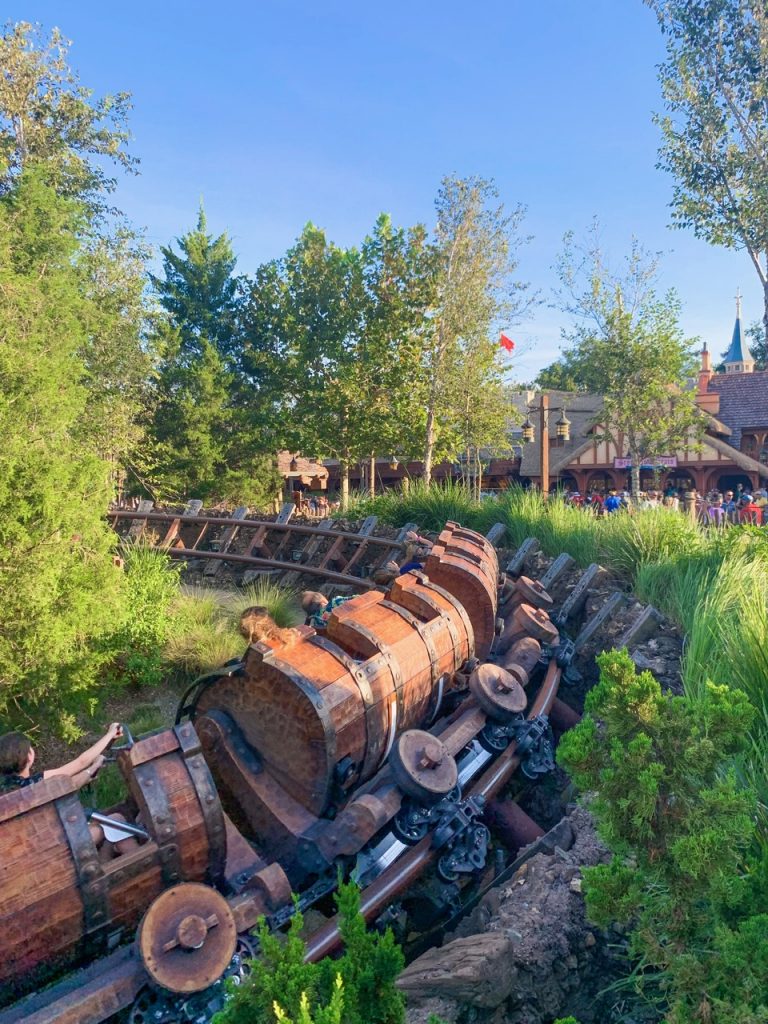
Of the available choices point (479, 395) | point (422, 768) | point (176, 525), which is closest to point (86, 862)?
point (422, 768)

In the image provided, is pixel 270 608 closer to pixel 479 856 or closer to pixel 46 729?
pixel 46 729

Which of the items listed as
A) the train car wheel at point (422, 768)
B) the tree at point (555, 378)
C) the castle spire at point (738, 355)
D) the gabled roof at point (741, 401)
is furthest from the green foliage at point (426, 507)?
the castle spire at point (738, 355)

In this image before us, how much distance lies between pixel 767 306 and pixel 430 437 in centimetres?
838

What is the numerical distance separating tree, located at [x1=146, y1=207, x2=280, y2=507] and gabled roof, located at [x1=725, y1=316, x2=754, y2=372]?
2062 inches

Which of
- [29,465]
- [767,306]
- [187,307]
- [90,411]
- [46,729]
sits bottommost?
[46,729]

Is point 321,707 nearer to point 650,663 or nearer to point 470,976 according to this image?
point 470,976

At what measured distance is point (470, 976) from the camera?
8.47 ft

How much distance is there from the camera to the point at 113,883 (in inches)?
113

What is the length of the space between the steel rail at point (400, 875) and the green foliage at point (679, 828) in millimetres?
1564

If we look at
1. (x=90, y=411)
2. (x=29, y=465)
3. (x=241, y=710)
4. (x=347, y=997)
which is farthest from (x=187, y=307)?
(x=347, y=997)

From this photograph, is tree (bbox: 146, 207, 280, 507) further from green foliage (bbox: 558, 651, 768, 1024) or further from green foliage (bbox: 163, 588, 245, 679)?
green foliage (bbox: 558, 651, 768, 1024)

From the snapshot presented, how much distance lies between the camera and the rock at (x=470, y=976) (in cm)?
259

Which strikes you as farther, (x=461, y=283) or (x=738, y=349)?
(x=738, y=349)

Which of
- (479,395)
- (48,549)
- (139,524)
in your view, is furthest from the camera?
(479,395)
